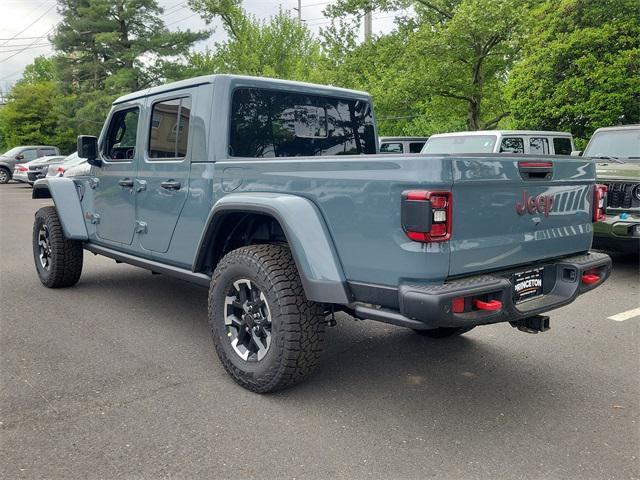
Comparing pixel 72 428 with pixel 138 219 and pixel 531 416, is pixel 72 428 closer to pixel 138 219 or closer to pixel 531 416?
pixel 138 219

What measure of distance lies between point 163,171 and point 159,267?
0.76 meters

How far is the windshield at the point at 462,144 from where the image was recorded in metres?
9.69

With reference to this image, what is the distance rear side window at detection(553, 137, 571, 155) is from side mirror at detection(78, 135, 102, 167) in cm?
840

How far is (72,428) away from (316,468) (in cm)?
136

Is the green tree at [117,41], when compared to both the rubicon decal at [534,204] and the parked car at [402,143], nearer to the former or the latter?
the parked car at [402,143]

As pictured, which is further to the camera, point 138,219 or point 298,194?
point 138,219

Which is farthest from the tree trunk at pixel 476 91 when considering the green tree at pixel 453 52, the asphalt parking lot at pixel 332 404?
the asphalt parking lot at pixel 332 404

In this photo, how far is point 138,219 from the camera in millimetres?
4754

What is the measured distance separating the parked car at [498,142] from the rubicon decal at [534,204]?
635 centimetres

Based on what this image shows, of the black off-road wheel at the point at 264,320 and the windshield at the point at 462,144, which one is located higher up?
the windshield at the point at 462,144

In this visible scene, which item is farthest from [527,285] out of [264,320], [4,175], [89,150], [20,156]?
[4,175]

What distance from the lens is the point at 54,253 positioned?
587 cm

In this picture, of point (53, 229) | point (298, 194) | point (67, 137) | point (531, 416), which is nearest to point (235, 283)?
point (298, 194)

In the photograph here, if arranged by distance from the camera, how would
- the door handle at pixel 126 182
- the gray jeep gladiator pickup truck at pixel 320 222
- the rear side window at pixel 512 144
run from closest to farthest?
the gray jeep gladiator pickup truck at pixel 320 222, the door handle at pixel 126 182, the rear side window at pixel 512 144
